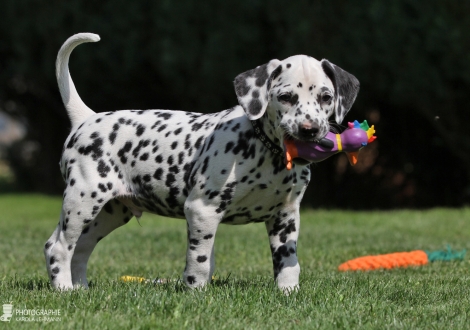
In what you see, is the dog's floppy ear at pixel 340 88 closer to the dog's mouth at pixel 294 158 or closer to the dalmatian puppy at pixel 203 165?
the dalmatian puppy at pixel 203 165

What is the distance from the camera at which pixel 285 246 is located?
18.2 feet

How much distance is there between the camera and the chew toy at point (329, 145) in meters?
4.96

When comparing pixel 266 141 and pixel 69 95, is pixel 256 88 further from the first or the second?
pixel 69 95

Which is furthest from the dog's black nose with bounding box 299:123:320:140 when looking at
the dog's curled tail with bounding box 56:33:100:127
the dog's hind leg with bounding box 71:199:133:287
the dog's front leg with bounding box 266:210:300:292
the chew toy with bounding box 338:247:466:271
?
the chew toy with bounding box 338:247:466:271

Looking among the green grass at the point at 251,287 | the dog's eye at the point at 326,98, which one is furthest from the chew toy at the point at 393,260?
the dog's eye at the point at 326,98

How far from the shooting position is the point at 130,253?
9125 mm

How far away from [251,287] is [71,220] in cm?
144

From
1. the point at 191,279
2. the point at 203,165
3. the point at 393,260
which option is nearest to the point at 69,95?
the point at 203,165

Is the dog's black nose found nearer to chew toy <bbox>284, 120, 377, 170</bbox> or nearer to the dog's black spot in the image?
chew toy <bbox>284, 120, 377, 170</bbox>

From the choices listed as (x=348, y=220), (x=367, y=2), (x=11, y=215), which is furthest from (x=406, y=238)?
(x=11, y=215)

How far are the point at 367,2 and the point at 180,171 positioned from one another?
8.91 meters

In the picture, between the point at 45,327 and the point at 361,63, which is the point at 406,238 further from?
the point at 45,327

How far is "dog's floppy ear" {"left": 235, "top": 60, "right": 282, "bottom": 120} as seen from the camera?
514 centimetres

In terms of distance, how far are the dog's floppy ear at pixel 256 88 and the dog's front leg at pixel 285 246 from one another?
810 millimetres
